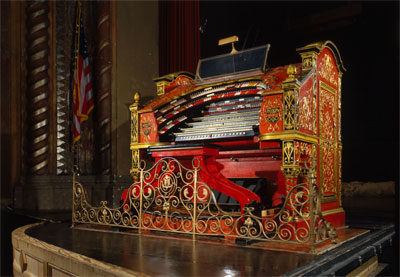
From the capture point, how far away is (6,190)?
478 cm

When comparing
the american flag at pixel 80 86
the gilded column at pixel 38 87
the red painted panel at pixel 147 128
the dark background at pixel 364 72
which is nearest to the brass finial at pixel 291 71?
the red painted panel at pixel 147 128

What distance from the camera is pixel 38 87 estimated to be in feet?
15.7

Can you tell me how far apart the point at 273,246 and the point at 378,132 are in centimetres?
350

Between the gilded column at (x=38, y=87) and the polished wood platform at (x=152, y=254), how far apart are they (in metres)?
1.79

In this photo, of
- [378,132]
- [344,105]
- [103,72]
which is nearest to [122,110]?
[103,72]

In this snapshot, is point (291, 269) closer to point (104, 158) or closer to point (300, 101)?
point (300, 101)

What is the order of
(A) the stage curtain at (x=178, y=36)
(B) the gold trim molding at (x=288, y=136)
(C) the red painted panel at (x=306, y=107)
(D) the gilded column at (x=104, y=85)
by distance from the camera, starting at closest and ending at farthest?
(B) the gold trim molding at (x=288, y=136)
(C) the red painted panel at (x=306, y=107)
(D) the gilded column at (x=104, y=85)
(A) the stage curtain at (x=178, y=36)

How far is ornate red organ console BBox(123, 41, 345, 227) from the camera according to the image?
8.93 ft

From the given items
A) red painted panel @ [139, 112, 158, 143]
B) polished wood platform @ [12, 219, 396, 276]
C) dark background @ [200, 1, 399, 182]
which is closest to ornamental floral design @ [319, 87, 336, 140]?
polished wood platform @ [12, 219, 396, 276]

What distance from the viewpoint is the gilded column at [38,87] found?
4.74m

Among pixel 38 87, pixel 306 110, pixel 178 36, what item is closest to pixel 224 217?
pixel 306 110

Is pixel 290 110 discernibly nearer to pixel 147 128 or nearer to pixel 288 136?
pixel 288 136

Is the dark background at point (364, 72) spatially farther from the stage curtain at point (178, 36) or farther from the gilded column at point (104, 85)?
the gilded column at point (104, 85)

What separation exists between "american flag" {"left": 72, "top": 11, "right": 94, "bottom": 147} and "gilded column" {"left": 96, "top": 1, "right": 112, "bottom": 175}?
298 millimetres
